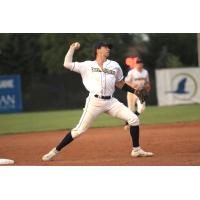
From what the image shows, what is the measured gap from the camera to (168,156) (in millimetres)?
8992

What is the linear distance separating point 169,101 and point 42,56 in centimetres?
184

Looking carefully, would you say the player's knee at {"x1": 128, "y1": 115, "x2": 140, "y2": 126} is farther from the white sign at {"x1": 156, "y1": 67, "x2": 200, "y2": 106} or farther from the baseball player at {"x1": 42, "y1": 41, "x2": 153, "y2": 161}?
the white sign at {"x1": 156, "y1": 67, "x2": 200, "y2": 106}

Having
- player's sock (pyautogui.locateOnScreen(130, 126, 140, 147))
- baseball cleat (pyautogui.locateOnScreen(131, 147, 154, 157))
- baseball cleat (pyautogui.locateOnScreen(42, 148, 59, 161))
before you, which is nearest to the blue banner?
baseball cleat (pyautogui.locateOnScreen(42, 148, 59, 161))

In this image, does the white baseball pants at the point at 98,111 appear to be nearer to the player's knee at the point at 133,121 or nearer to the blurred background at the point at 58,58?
the player's knee at the point at 133,121

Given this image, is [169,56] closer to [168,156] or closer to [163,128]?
[163,128]

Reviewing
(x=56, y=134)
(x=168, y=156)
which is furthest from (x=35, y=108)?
(x=168, y=156)

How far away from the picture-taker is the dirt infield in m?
8.85

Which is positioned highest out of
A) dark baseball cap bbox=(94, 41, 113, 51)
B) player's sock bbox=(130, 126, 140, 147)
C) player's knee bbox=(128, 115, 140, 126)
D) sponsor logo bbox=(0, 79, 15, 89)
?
dark baseball cap bbox=(94, 41, 113, 51)

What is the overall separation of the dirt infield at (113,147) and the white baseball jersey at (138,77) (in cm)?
65

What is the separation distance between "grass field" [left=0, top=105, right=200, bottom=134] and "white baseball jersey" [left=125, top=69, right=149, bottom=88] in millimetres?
385

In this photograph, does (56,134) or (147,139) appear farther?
(56,134)

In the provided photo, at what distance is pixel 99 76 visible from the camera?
8805mm

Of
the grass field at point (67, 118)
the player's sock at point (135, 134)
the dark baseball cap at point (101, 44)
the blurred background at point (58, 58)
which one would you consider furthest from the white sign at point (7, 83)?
the player's sock at point (135, 134)

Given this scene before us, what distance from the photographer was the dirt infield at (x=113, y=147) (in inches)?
348
